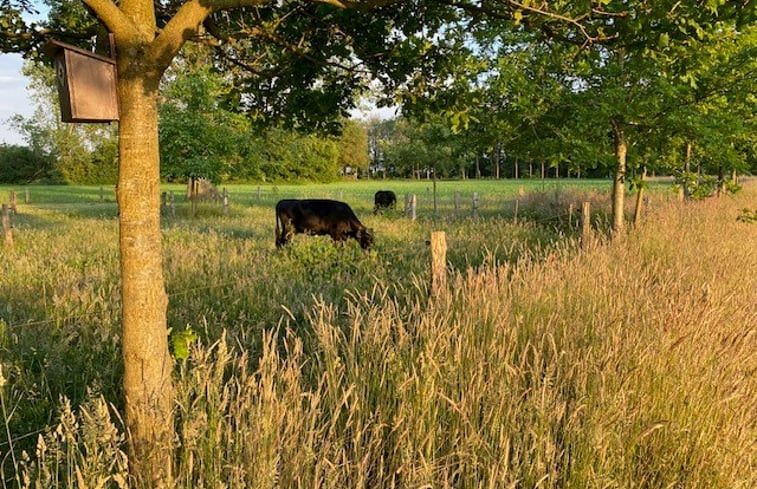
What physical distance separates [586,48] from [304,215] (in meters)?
10.4

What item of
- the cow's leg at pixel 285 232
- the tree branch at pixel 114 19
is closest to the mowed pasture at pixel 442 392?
the tree branch at pixel 114 19

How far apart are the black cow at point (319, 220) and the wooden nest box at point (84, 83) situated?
10.1 metres

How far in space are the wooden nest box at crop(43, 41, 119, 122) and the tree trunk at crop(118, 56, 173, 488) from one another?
0.14 ft

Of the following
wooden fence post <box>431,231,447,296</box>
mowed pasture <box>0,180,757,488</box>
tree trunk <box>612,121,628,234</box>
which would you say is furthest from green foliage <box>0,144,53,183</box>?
wooden fence post <box>431,231,447,296</box>

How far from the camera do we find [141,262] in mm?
2209

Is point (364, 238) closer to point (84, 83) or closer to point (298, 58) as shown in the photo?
point (298, 58)

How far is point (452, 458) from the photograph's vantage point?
2311 mm

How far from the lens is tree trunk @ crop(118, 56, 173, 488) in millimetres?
2114

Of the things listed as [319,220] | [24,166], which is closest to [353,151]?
[24,166]

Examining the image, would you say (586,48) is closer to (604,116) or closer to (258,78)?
(258,78)

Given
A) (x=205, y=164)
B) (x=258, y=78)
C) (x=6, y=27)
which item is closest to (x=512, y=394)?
(x=258, y=78)

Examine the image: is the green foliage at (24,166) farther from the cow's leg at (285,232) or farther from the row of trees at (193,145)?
the cow's leg at (285,232)

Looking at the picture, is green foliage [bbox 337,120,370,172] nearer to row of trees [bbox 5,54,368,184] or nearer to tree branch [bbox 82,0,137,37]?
row of trees [bbox 5,54,368,184]

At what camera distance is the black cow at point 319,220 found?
1261 cm
